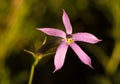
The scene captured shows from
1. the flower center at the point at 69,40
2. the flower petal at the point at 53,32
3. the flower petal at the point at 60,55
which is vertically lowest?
the flower petal at the point at 60,55

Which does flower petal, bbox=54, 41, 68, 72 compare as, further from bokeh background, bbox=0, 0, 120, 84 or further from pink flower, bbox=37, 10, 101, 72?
bokeh background, bbox=0, 0, 120, 84

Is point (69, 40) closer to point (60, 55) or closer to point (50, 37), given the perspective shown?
point (60, 55)

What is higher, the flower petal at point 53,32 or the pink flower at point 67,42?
the flower petal at point 53,32

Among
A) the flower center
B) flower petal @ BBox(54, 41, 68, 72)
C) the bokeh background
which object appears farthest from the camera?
the bokeh background

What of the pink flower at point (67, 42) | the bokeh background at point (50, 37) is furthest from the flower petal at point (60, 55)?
the bokeh background at point (50, 37)

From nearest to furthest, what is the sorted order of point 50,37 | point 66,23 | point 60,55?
point 60,55 → point 66,23 → point 50,37

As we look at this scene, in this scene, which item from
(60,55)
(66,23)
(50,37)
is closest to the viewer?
(60,55)

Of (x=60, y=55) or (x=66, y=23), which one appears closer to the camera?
(x=60, y=55)

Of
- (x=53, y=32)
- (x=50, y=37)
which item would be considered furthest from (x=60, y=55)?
(x=50, y=37)

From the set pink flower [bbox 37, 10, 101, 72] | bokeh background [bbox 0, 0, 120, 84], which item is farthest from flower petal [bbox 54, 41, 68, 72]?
bokeh background [bbox 0, 0, 120, 84]

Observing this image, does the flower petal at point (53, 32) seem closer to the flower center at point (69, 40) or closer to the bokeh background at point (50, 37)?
the flower center at point (69, 40)
